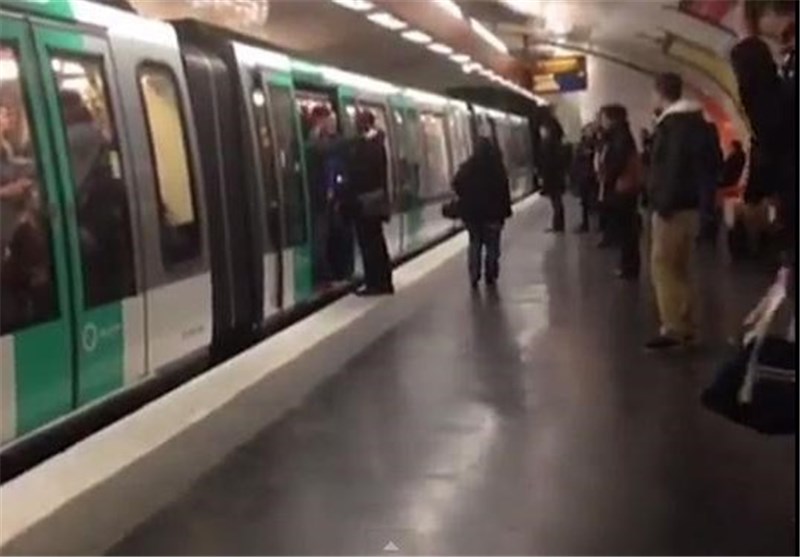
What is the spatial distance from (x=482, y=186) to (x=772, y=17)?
844 cm

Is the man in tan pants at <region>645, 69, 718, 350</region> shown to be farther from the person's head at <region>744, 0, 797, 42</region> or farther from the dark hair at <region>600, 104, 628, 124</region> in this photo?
the dark hair at <region>600, 104, 628, 124</region>

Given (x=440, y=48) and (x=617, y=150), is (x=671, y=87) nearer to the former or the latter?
(x=617, y=150)

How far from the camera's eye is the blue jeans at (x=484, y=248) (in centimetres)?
1705

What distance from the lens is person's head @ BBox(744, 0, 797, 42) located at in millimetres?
6277

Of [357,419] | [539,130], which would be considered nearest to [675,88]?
[357,419]

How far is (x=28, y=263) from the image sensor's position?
24.4 ft

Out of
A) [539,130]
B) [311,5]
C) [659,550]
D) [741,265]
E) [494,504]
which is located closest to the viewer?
[659,550]

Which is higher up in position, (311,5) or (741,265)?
(311,5)

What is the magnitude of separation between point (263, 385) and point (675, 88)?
3720 mm

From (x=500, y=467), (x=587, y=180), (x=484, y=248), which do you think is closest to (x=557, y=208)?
(x=587, y=180)

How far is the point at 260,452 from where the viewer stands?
7934mm

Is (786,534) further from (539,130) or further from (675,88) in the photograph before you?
(539,130)

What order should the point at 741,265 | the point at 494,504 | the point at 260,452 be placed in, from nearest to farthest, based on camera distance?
the point at 494,504 < the point at 260,452 < the point at 741,265

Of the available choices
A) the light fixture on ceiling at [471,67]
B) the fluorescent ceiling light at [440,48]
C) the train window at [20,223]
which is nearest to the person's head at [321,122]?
the train window at [20,223]
